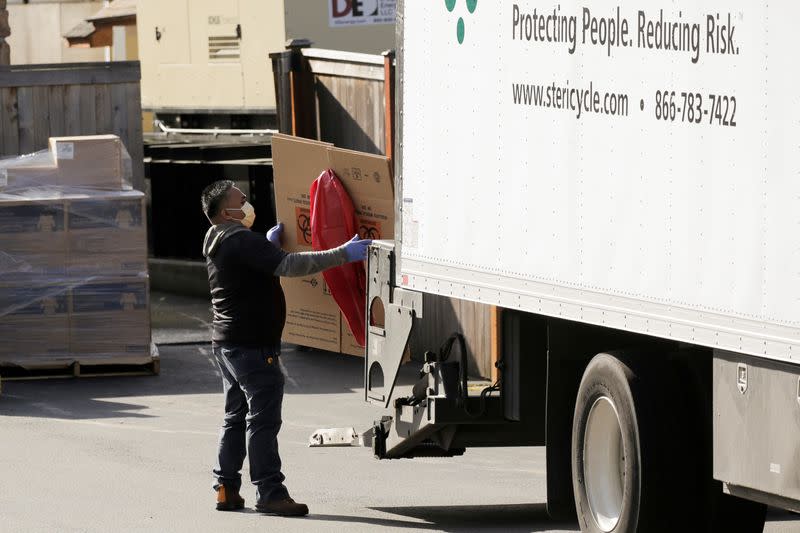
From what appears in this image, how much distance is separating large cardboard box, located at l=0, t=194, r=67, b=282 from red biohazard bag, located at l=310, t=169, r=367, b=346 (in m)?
2.51

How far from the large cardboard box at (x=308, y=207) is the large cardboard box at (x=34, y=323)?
2.22 metres

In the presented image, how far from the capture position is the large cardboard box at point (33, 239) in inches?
559

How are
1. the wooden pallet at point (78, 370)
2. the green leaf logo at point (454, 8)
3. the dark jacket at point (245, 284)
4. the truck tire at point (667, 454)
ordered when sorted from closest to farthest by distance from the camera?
the truck tire at point (667, 454)
the green leaf logo at point (454, 8)
the dark jacket at point (245, 284)
the wooden pallet at point (78, 370)

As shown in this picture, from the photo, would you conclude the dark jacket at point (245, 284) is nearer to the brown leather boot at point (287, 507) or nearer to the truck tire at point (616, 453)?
the brown leather boot at point (287, 507)

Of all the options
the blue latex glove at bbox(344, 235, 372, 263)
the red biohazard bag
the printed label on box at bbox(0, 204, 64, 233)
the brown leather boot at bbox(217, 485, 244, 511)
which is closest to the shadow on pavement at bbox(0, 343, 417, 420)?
the red biohazard bag

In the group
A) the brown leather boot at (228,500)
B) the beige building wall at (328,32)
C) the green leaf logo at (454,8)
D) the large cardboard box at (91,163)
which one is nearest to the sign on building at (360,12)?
the beige building wall at (328,32)

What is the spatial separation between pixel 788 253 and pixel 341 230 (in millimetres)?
6639

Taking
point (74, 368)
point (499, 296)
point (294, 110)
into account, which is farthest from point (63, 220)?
point (499, 296)

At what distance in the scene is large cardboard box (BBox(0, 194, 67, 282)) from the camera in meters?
14.2

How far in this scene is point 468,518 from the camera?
31.2ft

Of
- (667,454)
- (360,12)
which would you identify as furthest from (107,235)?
(667,454)

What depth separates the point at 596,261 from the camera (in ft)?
24.5

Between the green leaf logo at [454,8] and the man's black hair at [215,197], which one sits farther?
the man's black hair at [215,197]

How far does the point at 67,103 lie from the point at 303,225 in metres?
4.07
